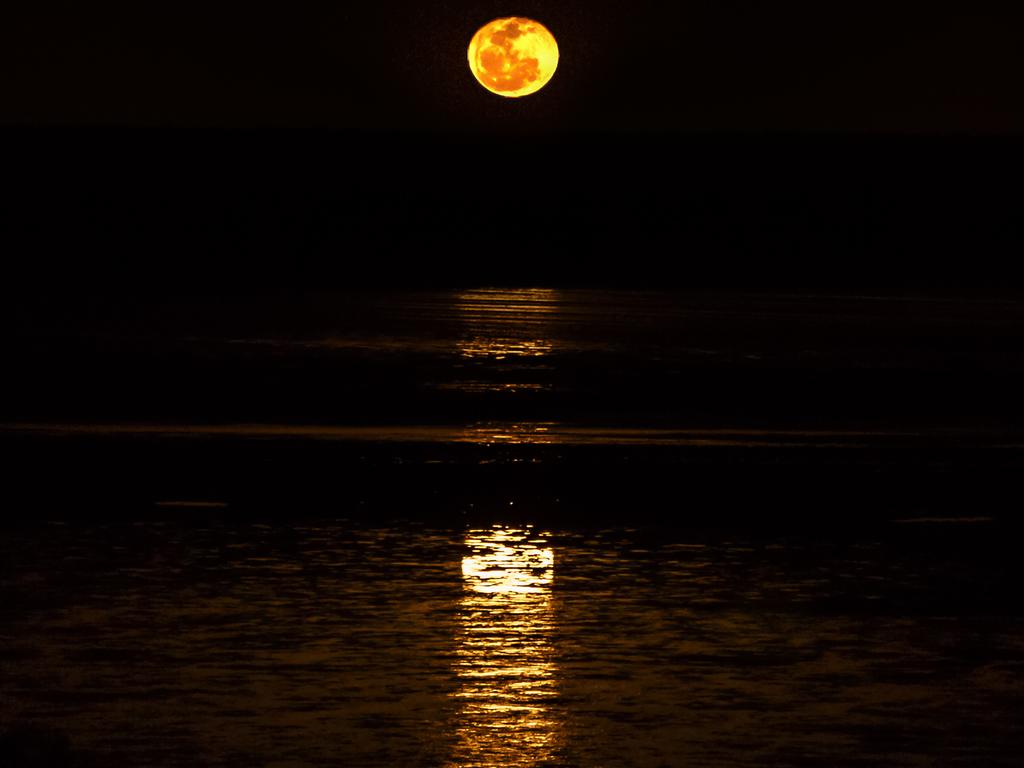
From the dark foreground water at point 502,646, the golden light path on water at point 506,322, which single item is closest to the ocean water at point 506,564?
the dark foreground water at point 502,646

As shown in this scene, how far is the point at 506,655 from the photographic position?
6.62 meters

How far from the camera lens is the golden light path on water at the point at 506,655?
5.59 metres

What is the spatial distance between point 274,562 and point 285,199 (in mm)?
57001

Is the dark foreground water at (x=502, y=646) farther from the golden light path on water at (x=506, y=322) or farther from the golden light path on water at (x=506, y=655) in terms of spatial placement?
the golden light path on water at (x=506, y=322)

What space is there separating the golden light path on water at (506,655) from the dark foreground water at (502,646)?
0.5 inches

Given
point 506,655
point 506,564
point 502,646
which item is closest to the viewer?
point 506,655

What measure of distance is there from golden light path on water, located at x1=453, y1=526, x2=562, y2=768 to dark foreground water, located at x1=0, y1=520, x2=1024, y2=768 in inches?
0.5

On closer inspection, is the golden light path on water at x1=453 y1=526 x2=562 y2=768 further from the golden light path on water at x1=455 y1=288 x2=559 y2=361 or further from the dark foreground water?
the golden light path on water at x1=455 y1=288 x2=559 y2=361

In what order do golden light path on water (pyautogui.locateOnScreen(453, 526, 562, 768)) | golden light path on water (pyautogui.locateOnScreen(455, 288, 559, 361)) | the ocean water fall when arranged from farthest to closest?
1. golden light path on water (pyautogui.locateOnScreen(455, 288, 559, 361))
2. the ocean water
3. golden light path on water (pyautogui.locateOnScreen(453, 526, 562, 768))

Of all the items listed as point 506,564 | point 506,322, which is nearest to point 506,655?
point 506,564

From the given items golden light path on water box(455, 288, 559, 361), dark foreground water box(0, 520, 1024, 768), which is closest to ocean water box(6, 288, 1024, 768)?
dark foreground water box(0, 520, 1024, 768)

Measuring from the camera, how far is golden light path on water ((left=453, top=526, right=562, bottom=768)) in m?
5.59

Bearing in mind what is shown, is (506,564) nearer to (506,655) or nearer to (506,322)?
(506,655)

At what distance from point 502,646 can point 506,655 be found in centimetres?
13
